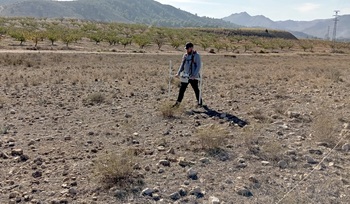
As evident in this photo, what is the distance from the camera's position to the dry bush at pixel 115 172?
17.7 ft

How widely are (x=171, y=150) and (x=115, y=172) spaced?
66.6 inches

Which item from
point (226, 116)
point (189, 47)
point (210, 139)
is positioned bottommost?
point (226, 116)

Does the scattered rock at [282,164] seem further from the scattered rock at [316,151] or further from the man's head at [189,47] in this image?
the man's head at [189,47]

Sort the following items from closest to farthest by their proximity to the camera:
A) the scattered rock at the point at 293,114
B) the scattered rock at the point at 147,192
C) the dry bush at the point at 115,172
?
the scattered rock at the point at 147,192
the dry bush at the point at 115,172
the scattered rock at the point at 293,114

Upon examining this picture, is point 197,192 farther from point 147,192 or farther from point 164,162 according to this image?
point 164,162

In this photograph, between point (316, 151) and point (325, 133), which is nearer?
point (316, 151)

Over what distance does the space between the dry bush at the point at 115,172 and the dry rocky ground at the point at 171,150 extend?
0.06 feet

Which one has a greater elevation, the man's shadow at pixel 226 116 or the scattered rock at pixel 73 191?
the scattered rock at pixel 73 191

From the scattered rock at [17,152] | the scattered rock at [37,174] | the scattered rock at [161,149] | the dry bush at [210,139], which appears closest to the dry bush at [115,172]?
the scattered rock at [37,174]

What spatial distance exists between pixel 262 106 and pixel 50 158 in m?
7.25

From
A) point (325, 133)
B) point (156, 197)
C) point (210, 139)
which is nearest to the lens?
point (156, 197)

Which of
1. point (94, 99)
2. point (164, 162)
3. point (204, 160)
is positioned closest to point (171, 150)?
point (164, 162)

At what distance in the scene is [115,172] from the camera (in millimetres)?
5398

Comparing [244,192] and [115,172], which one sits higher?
[115,172]
